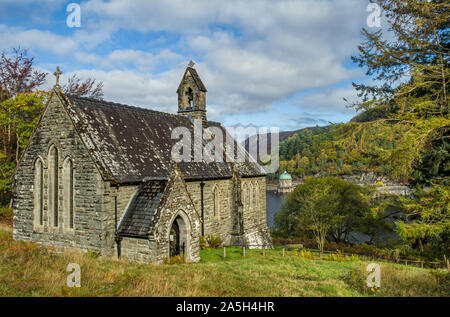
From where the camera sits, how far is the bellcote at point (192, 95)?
25.8 m

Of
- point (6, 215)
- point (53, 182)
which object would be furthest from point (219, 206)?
point (6, 215)

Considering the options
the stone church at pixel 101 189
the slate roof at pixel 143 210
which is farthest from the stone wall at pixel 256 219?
the slate roof at pixel 143 210

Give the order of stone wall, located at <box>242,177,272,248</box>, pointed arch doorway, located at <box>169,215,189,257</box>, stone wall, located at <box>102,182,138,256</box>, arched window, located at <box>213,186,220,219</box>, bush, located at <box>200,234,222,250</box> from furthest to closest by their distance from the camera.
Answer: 1. stone wall, located at <box>242,177,272,248</box>
2. arched window, located at <box>213,186,220,219</box>
3. bush, located at <box>200,234,222,250</box>
4. pointed arch doorway, located at <box>169,215,189,257</box>
5. stone wall, located at <box>102,182,138,256</box>

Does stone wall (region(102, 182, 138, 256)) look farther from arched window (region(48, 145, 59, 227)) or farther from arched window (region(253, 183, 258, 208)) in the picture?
arched window (region(253, 183, 258, 208))

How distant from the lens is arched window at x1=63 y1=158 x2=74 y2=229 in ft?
47.2

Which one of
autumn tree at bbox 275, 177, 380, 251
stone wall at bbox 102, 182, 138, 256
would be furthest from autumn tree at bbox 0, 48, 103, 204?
autumn tree at bbox 275, 177, 380, 251

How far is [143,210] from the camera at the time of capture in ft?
45.0

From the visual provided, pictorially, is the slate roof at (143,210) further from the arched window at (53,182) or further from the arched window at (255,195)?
the arched window at (255,195)

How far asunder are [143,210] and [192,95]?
49.7ft

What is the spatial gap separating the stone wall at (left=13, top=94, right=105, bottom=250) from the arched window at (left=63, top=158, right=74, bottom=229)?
0.53ft

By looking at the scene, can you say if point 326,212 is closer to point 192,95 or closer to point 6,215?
point 192,95

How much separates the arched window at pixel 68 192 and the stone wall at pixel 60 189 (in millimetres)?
163

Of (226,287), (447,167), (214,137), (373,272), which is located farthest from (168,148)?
(447,167)
